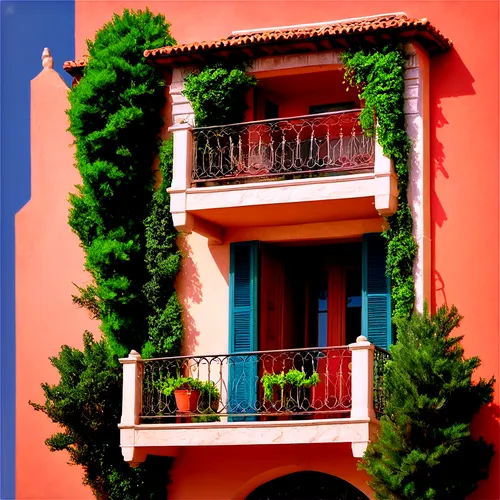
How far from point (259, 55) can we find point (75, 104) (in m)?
2.89

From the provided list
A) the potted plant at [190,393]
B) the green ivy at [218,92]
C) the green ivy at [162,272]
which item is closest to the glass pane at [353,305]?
the potted plant at [190,393]

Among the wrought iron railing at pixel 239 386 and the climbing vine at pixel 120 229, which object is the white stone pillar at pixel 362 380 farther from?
the climbing vine at pixel 120 229

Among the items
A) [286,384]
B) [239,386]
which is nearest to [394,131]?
[286,384]

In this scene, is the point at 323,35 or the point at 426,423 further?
the point at 323,35

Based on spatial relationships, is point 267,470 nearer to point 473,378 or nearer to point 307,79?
point 473,378

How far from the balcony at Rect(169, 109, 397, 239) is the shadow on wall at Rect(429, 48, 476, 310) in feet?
2.19

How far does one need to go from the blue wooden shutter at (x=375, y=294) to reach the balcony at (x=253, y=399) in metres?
0.51

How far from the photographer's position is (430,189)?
22.0 m

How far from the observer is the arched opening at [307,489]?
72.1 feet

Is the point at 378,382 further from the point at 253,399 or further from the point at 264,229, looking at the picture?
the point at 264,229

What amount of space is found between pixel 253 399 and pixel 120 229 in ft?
10.9

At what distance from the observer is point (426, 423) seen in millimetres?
19906

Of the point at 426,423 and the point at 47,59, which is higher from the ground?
the point at 47,59

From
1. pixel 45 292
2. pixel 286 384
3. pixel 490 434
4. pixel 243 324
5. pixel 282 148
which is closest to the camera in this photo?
pixel 490 434
